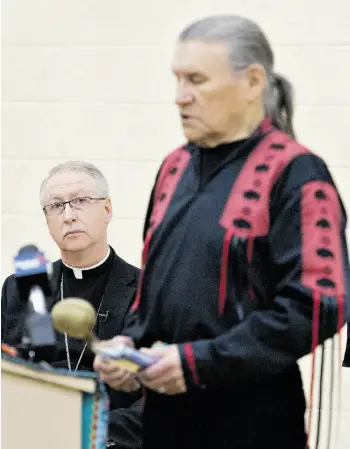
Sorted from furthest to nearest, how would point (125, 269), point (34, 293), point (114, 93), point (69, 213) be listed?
point (114, 93)
point (125, 269)
point (69, 213)
point (34, 293)

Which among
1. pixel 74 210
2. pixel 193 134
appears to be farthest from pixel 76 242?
pixel 193 134

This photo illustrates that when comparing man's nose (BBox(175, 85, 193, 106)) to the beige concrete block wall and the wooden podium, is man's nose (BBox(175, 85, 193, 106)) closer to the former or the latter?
the wooden podium

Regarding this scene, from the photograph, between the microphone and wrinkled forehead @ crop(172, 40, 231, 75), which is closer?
wrinkled forehead @ crop(172, 40, 231, 75)

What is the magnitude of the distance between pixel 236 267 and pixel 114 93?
2196mm

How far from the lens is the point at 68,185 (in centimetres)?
260

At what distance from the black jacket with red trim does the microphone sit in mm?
233

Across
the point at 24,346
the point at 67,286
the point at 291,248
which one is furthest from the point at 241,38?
the point at 67,286

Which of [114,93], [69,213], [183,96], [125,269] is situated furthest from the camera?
[114,93]

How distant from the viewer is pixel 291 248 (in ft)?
5.24

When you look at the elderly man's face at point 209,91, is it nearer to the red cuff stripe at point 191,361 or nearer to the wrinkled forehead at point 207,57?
the wrinkled forehead at point 207,57

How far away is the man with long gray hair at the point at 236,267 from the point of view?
158 cm

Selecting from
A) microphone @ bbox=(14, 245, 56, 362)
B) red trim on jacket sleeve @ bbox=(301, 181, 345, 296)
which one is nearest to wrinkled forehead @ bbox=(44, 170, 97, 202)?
microphone @ bbox=(14, 245, 56, 362)

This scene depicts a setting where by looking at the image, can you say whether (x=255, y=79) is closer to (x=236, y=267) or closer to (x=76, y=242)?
(x=236, y=267)

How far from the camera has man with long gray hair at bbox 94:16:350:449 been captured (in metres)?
1.58
